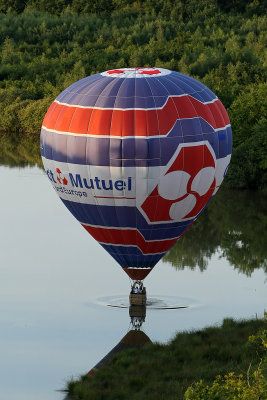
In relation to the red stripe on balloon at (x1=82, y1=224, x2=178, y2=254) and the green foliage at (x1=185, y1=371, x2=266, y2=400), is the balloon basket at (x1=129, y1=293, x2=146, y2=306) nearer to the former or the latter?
the red stripe on balloon at (x1=82, y1=224, x2=178, y2=254)

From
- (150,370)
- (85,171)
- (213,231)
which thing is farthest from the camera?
(213,231)

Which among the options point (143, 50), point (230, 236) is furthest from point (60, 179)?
point (143, 50)

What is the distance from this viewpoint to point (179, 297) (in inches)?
1774

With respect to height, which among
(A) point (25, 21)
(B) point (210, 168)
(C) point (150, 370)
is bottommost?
(C) point (150, 370)

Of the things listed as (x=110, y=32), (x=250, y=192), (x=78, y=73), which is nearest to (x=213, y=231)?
(x=250, y=192)

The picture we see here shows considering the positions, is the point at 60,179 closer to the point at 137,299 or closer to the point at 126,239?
the point at 126,239

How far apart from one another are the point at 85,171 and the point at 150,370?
7.00 meters

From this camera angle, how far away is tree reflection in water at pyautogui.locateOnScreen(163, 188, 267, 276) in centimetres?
5147

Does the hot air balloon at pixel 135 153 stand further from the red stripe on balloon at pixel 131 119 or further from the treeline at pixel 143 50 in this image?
the treeline at pixel 143 50

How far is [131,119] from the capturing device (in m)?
39.5

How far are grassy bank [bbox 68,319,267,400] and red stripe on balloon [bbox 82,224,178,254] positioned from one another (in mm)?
3125

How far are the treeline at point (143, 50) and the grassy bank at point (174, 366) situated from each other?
2583 cm

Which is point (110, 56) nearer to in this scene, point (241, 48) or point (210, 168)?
point (241, 48)

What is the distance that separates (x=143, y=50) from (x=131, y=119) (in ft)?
201
